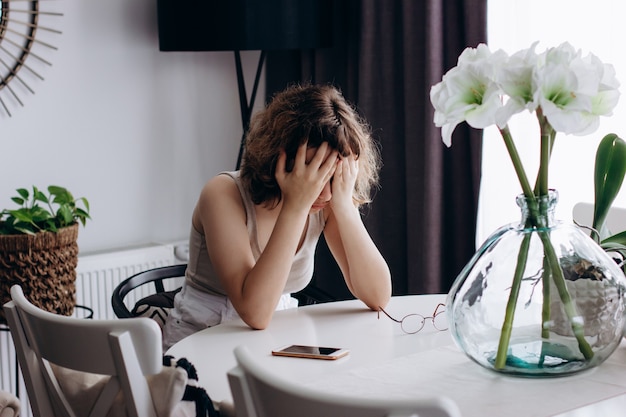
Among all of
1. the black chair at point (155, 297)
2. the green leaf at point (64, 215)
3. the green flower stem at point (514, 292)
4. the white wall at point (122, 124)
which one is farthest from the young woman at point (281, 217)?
the white wall at point (122, 124)

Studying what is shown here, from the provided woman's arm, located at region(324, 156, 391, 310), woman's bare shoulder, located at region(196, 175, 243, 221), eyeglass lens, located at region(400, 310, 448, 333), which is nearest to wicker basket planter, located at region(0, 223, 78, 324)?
woman's bare shoulder, located at region(196, 175, 243, 221)

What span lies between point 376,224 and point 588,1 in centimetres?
116

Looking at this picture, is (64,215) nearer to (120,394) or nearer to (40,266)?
(40,266)

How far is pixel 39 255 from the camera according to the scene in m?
2.53

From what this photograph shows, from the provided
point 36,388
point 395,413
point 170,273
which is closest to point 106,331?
point 36,388

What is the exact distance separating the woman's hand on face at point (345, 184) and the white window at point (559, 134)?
785 millimetres

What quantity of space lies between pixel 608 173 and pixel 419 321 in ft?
1.60

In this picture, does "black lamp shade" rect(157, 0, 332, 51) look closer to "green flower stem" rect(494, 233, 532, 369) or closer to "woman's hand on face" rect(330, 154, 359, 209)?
"woman's hand on face" rect(330, 154, 359, 209)

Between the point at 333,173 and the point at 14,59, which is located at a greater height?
the point at 14,59

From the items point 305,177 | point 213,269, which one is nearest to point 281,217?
point 305,177

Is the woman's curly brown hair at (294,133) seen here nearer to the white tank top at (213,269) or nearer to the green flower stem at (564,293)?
the white tank top at (213,269)

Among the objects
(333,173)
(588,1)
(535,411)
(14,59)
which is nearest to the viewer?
(535,411)

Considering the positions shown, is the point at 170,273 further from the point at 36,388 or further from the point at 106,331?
the point at 106,331

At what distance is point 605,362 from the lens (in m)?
1.39
